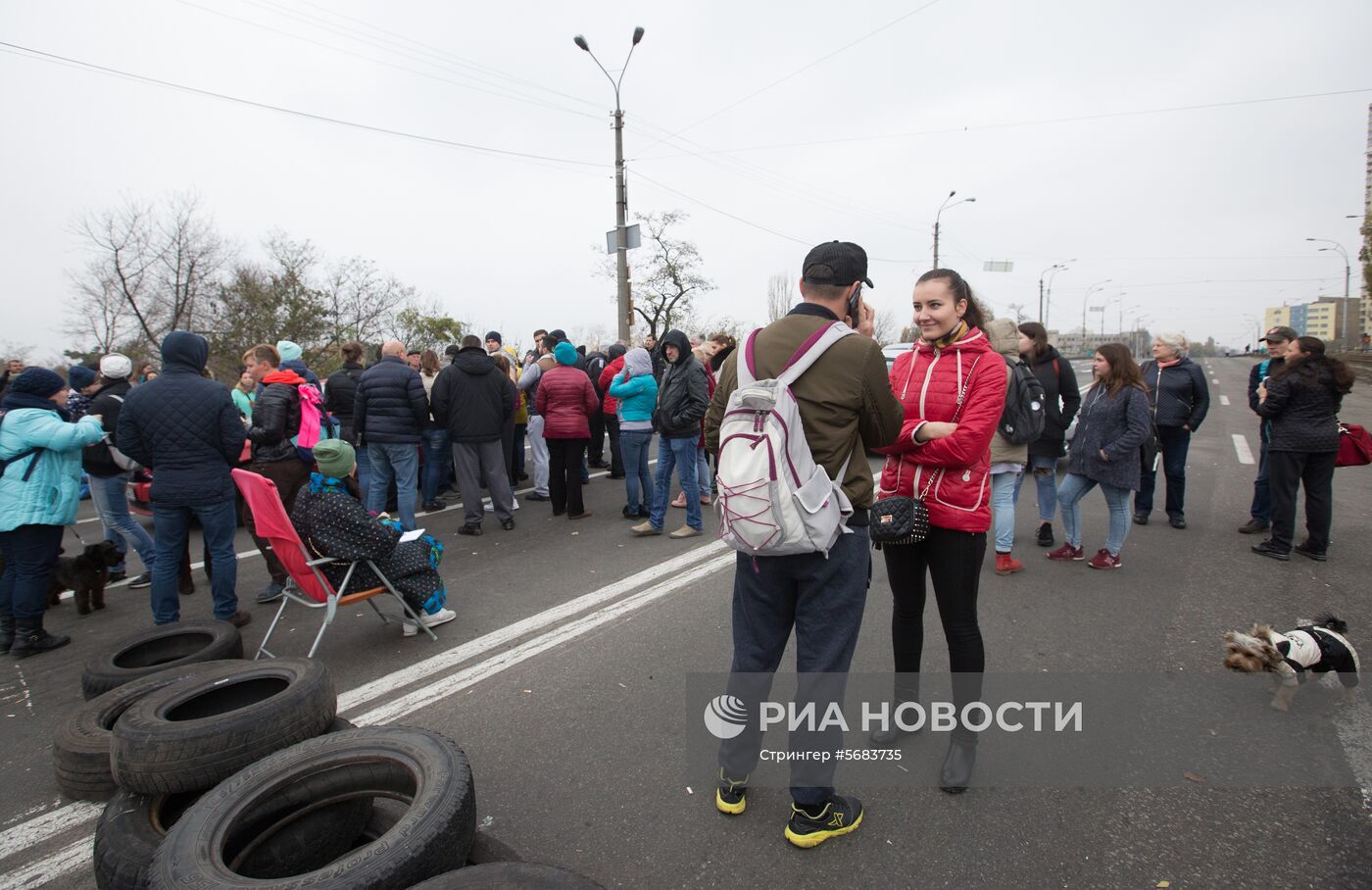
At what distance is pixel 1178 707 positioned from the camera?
11.0 feet

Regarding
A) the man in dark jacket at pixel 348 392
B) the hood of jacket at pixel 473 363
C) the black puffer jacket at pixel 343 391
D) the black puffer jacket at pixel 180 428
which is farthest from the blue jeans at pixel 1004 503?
the black puffer jacket at pixel 343 391

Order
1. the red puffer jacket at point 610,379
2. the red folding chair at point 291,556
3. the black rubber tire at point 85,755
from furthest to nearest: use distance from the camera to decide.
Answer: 1. the red puffer jacket at point 610,379
2. the red folding chair at point 291,556
3. the black rubber tire at point 85,755

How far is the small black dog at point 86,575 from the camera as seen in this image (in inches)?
204

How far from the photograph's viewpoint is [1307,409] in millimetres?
5621

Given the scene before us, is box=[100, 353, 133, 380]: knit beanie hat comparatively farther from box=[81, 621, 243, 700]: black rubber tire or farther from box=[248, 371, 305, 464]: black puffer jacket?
box=[81, 621, 243, 700]: black rubber tire

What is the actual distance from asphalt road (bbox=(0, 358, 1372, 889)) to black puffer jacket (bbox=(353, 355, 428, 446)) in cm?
133

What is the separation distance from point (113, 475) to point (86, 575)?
105 cm

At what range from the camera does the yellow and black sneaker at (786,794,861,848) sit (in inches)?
96.3

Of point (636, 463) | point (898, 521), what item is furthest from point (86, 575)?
point (898, 521)

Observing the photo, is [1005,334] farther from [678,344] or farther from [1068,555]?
[678,344]

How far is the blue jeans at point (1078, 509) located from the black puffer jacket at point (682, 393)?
3.22 meters

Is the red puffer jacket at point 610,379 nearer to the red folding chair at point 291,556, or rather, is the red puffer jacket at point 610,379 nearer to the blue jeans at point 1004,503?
the blue jeans at point 1004,503

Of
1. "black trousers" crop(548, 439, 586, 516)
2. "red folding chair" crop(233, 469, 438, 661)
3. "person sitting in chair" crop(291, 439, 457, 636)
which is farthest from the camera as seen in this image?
"black trousers" crop(548, 439, 586, 516)

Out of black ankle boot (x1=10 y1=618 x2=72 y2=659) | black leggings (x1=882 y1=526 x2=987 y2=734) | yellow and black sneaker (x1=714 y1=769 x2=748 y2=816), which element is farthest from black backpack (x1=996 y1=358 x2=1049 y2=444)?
black ankle boot (x1=10 y1=618 x2=72 y2=659)
